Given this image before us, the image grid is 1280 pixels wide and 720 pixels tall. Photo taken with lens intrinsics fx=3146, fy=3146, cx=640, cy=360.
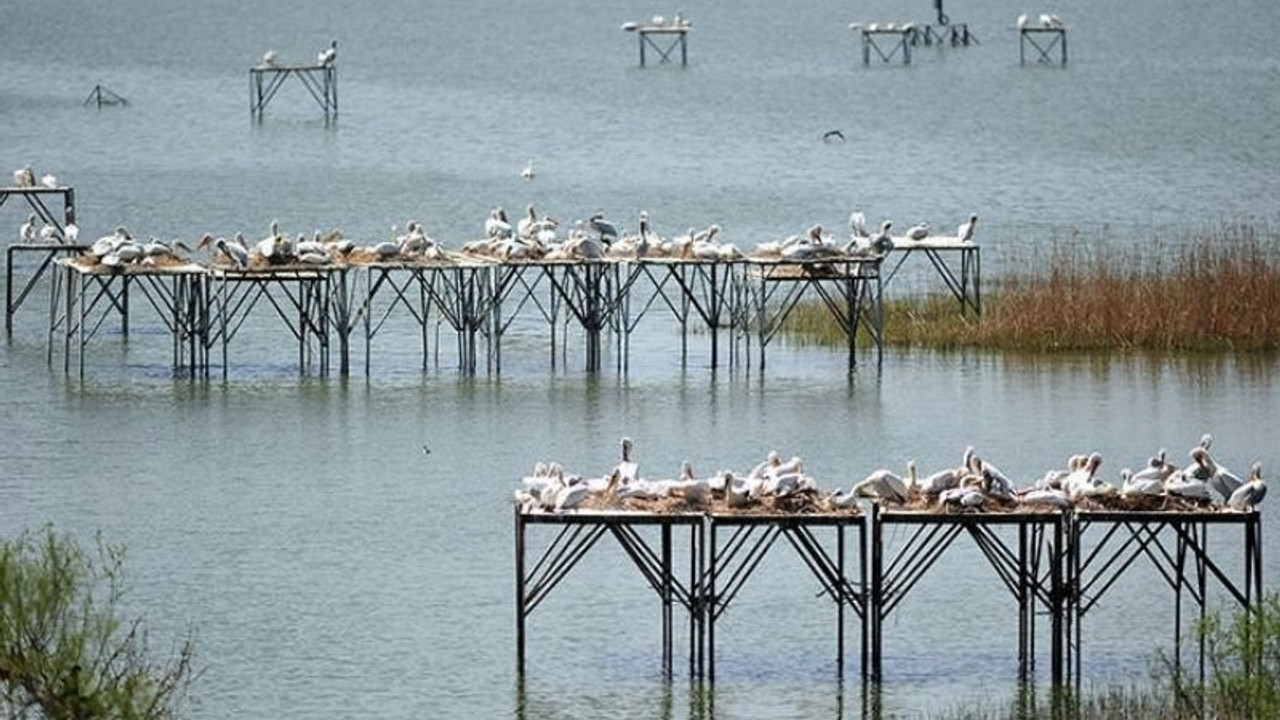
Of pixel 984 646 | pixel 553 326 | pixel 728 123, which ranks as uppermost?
pixel 728 123

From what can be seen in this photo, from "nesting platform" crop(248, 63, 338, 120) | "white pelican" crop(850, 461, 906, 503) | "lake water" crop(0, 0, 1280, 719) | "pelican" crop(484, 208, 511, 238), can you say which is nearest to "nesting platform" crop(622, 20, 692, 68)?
"nesting platform" crop(248, 63, 338, 120)

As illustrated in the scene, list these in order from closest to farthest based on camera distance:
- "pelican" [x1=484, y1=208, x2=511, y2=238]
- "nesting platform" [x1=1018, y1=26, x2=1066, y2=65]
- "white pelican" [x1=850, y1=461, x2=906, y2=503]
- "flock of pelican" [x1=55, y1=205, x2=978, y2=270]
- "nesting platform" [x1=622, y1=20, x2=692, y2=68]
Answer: "white pelican" [x1=850, y1=461, x2=906, y2=503], "flock of pelican" [x1=55, y1=205, x2=978, y2=270], "pelican" [x1=484, y1=208, x2=511, y2=238], "nesting platform" [x1=622, y1=20, x2=692, y2=68], "nesting platform" [x1=1018, y1=26, x2=1066, y2=65]

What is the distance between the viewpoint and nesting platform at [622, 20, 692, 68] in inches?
4817

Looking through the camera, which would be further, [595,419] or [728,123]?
[728,123]

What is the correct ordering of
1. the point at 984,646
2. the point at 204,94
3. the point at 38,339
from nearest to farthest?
the point at 984,646
the point at 38,339
the point at 204,94

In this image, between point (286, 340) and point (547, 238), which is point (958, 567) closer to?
point (547, 238)

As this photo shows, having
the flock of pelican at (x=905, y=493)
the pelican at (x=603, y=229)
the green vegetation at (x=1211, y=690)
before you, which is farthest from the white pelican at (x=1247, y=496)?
the pelican at (x=603, y=229)

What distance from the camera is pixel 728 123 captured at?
102 m

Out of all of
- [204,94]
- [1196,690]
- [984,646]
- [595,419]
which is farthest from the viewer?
[204,94]

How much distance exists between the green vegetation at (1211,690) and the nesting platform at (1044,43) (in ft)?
313

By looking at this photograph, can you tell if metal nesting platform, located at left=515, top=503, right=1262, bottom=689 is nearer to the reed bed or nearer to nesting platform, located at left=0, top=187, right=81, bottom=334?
the reed bed

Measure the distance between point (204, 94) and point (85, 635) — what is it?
92.8 metres

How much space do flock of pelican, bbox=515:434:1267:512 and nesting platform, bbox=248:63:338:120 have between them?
226 ft

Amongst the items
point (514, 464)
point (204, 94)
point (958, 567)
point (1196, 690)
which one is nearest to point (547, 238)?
point (514, 464)
